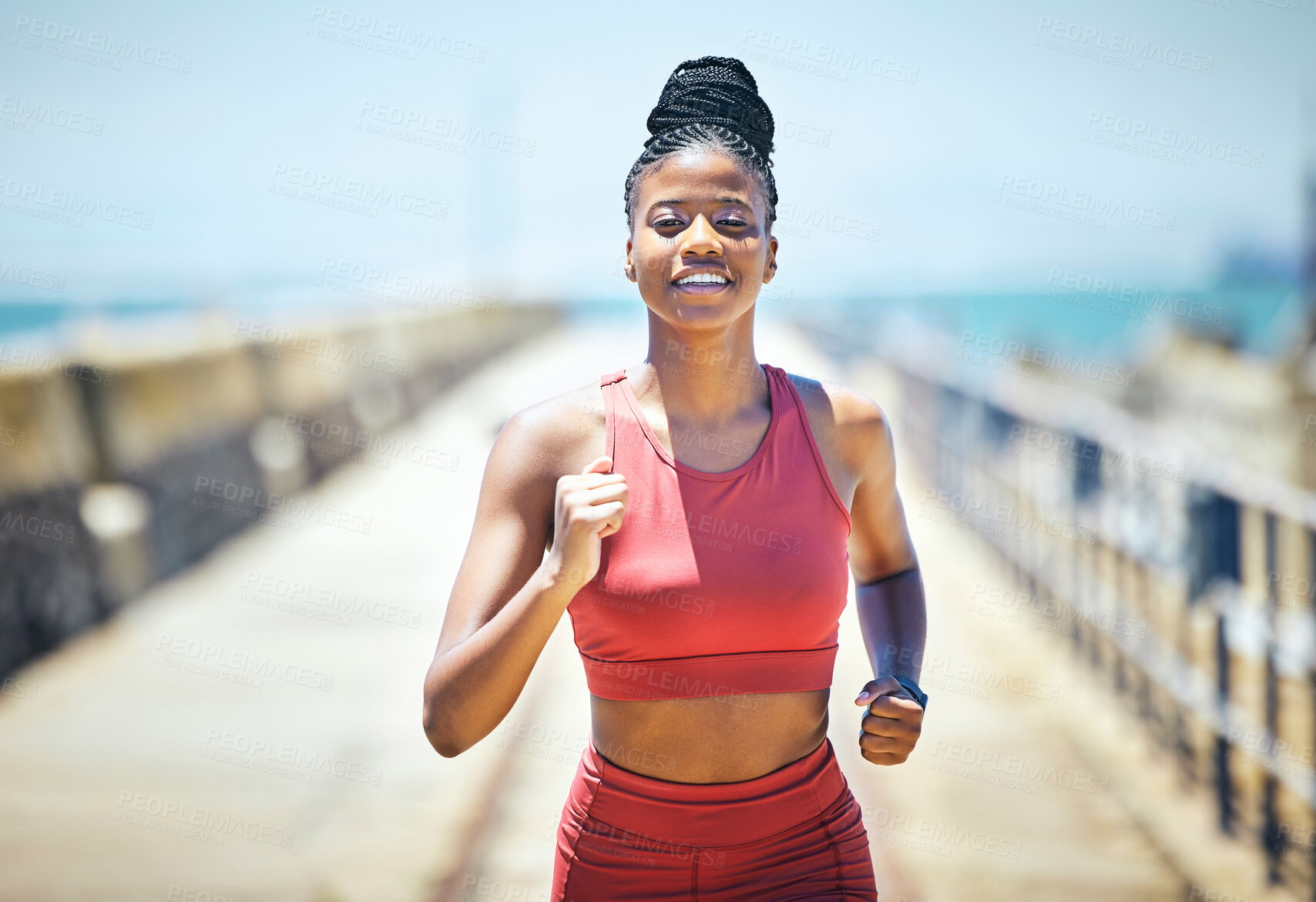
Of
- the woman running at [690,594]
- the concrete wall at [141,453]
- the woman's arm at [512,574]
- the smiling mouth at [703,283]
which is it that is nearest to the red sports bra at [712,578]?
the woman running at [690,594]

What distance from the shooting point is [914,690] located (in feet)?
6.88

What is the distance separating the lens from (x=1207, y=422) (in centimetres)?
1552

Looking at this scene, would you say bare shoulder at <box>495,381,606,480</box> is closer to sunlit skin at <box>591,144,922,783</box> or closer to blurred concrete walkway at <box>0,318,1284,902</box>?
sunlit skin at <box>591,144,922,783</box>

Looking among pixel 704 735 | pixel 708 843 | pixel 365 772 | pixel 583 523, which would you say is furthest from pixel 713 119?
pixel 365 772

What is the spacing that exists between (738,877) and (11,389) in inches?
241

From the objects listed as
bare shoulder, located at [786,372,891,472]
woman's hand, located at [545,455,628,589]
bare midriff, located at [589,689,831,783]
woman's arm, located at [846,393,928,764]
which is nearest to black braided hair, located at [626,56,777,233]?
bare shoulder, located at [786,372,891,472]

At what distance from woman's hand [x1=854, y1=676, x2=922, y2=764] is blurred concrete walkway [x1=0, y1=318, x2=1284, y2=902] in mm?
2677

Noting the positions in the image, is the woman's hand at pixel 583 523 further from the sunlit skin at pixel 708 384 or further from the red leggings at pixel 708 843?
the red leggings at pixel 708 843

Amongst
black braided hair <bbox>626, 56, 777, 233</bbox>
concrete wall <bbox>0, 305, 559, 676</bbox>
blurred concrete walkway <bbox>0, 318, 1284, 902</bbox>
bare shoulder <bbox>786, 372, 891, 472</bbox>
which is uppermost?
black braided hair <bbox>626, 56, 777, 233</bbox>

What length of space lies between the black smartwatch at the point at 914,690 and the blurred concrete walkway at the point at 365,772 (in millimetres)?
2600

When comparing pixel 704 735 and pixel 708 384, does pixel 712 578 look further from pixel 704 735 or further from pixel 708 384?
pixel 708 384

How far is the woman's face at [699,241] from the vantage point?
1.99m

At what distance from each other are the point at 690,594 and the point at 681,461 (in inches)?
10.3

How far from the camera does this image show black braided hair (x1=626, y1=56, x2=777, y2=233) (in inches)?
82.1
